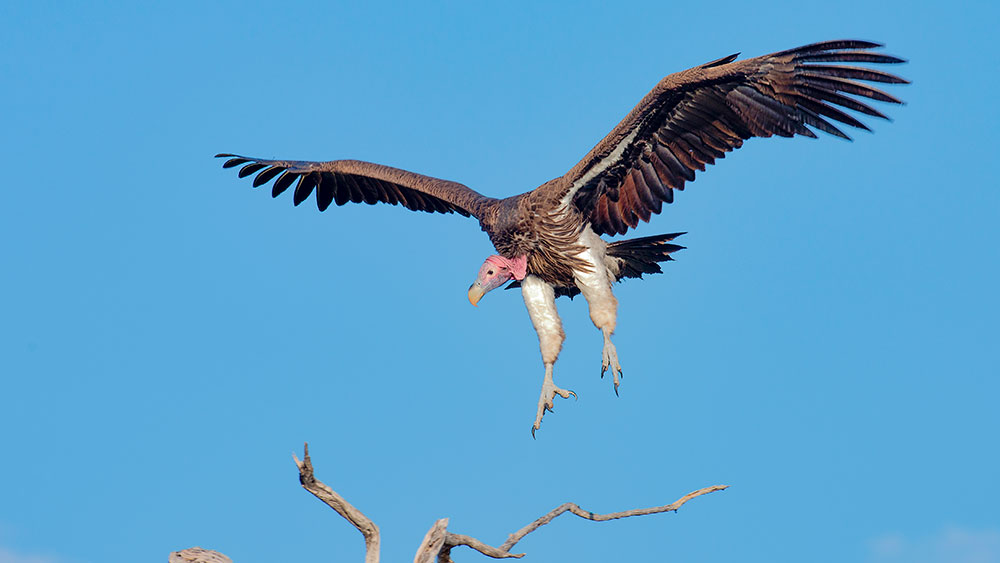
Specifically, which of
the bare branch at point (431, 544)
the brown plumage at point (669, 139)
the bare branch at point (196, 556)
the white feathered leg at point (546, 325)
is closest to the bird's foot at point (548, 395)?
the white feathered leg at point (546, 325)

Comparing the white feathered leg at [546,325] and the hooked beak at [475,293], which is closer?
the white feathered leg at [546,325]

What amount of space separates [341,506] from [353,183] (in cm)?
527

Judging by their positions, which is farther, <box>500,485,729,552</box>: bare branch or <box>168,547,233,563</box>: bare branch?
<box>500,485,729,552</box>: bare branch

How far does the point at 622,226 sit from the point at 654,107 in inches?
50.5

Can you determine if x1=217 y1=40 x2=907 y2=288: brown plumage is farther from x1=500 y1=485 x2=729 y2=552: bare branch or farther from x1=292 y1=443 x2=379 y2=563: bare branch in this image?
x1=292 y1=443 x2=379 y2=563: bare branch

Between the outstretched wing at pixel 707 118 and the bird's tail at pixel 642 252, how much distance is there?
27 centimetres

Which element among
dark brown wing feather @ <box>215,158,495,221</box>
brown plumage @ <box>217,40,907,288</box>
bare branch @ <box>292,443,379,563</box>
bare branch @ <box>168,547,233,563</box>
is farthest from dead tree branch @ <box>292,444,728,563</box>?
dark brown wing feather @ <box>215,158,495,221</box>

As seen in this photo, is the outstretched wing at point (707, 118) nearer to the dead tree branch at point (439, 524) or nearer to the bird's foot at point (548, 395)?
the bird's foot at point (548, 395)

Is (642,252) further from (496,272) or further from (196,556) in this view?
(196,556)

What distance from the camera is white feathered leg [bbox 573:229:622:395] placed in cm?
852

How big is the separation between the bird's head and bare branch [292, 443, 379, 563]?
9.79ft

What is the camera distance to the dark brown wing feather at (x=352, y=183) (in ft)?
33.8

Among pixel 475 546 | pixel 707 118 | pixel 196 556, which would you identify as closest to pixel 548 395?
pixel 475 546

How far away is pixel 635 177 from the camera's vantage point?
8727mm
